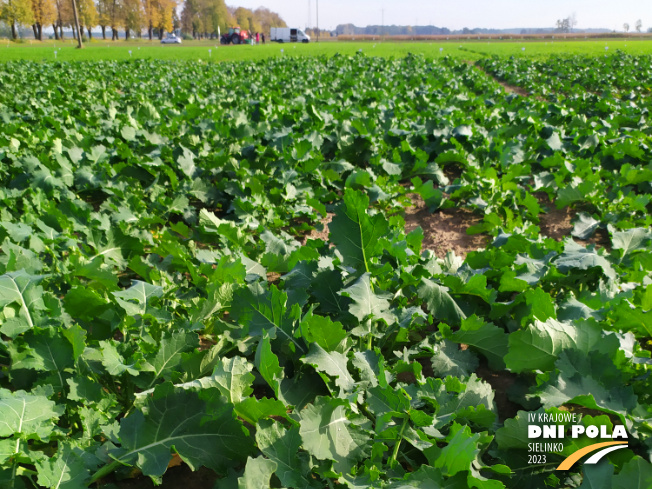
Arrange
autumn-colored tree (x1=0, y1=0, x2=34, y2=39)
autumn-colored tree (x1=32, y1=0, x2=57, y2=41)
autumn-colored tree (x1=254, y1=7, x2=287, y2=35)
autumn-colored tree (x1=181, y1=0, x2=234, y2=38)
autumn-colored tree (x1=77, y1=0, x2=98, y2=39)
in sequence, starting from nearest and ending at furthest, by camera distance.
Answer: autumn-colored tree (x1=0, y1=0, x2=34, y2=39) → autumn-colored tree (x1=32, y1=0, x2=57, y2=41) → autumn-colored tree (x1=77, y1=0, x2=98, y2=39) → autumn-colored tree (x1=181, y1=0, x2=234, y2=38) → autumn-colored tree (x1=254, y1=7, x2=287, y2=35)

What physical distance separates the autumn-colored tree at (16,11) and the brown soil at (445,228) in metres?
73.1

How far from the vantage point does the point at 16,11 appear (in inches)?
2311

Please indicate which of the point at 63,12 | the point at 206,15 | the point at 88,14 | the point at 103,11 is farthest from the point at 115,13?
the point at 206,15

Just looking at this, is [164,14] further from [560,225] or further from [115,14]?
[560,225]

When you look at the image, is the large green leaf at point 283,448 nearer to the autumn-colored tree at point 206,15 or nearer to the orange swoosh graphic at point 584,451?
the orange swoosh graphic at point 584,451

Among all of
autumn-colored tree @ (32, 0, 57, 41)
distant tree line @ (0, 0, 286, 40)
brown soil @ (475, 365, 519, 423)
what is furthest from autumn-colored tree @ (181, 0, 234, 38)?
brown soil @ (475, 365, 519, 423)

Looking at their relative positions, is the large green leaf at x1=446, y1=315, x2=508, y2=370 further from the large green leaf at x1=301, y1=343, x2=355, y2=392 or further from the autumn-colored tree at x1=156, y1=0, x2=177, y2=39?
the autumn-colored tree at x1=156, y1=0, x2=177, y2=39

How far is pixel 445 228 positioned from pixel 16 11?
242ft

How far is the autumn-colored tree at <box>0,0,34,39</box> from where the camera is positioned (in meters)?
58.5

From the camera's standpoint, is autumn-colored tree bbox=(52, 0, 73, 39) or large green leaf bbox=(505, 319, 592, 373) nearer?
large green leaf bbox=(505, 319, 592, 373)

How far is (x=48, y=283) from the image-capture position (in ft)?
9.67

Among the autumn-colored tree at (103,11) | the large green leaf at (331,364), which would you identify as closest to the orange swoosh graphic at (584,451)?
the large green leaf at (331,364)

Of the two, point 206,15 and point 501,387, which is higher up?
point 206,15

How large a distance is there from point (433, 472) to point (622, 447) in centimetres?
82
